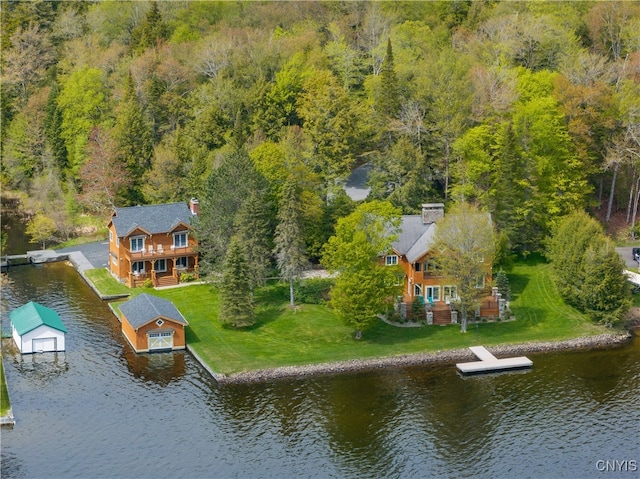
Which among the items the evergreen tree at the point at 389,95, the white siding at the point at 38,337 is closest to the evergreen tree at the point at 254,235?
the white siding at the point at 38,337

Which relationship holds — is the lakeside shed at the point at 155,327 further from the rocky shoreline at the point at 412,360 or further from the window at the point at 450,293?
the window at the point at 450,293

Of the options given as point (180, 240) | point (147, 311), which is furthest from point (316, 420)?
point (180, 240)

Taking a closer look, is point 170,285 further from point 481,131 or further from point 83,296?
point 481,131

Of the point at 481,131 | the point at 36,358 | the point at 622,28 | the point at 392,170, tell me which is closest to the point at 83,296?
the point at 36,358

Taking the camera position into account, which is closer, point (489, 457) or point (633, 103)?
point (489, 457)

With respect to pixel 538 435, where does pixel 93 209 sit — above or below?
above

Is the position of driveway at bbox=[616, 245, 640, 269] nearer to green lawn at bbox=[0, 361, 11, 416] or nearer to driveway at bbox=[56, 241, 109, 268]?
driveway at bbox=[56, 241, 109, 268]

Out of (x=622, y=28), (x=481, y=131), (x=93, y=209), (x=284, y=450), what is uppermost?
(x=622, y=28)
